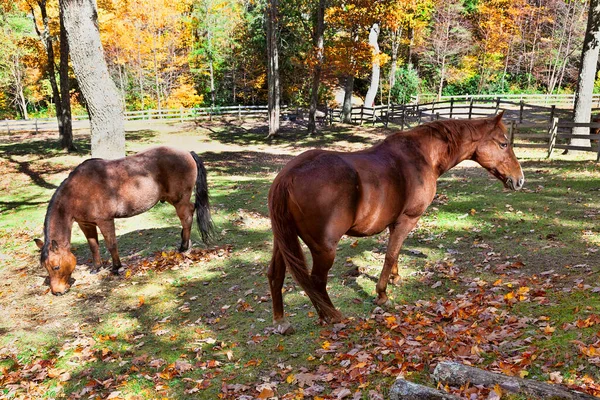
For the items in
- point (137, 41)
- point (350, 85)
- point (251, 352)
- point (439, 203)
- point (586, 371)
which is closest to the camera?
point (586, 371)

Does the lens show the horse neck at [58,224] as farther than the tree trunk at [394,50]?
No

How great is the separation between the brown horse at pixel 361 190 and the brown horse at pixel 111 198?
414 cm

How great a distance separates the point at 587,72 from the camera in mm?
14680

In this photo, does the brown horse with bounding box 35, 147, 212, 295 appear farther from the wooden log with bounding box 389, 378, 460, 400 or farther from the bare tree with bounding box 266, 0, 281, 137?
the bare tree with bounding box 266, 0, 281, 137

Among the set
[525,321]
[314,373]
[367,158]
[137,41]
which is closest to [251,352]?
[314,373]

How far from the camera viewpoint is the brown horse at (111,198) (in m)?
6.90

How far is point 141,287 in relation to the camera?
723 cm

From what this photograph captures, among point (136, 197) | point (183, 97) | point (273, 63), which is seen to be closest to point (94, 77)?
point (136, 197)

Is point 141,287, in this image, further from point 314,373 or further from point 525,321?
point 525,321

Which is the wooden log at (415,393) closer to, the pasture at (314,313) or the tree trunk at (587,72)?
the pasture at (314,313)

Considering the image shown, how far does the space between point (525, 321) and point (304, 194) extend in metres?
2.84

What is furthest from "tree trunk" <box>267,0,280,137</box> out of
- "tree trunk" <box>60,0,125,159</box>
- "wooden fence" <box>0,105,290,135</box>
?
"tree trunk" <box>60,0,125,159</box>

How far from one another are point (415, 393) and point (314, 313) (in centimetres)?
276

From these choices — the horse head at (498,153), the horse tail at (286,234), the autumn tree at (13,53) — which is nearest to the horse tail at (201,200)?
the horse tail at (286,234)
